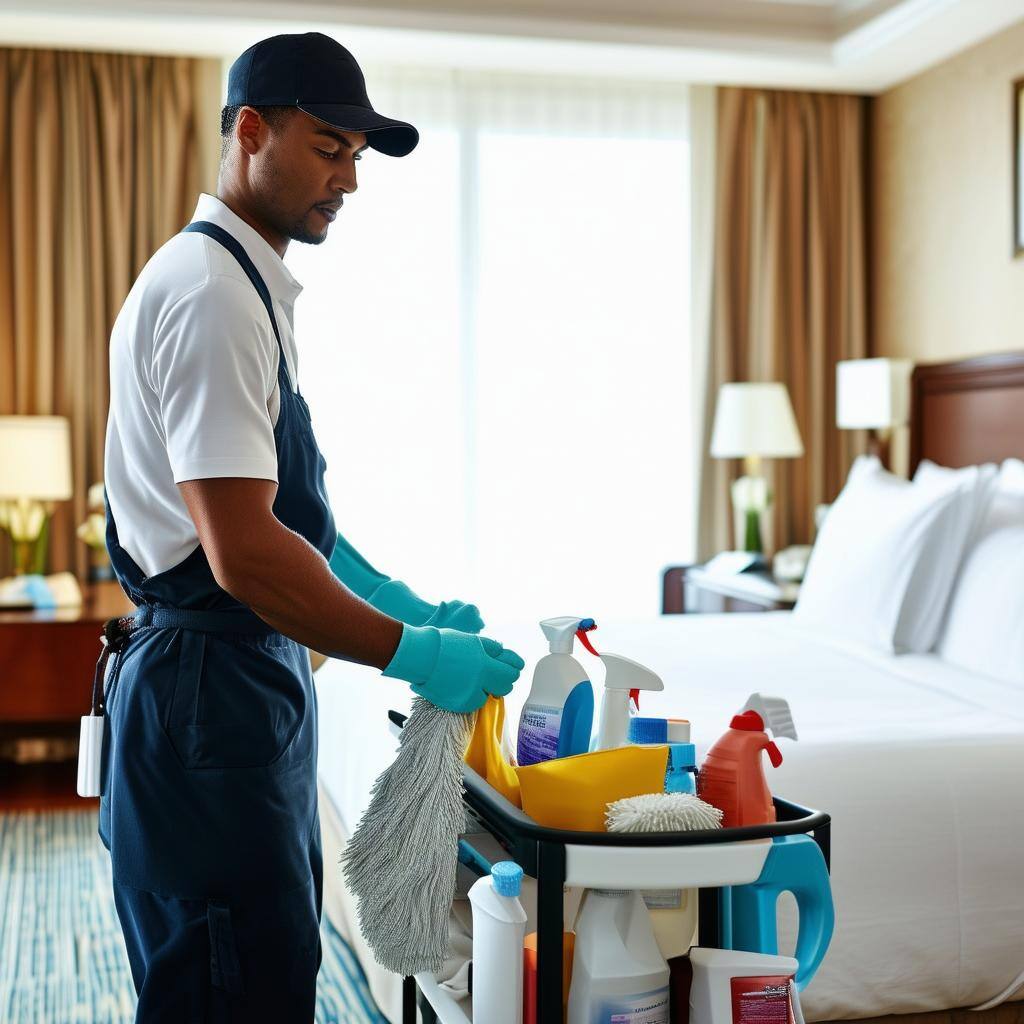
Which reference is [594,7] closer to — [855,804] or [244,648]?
[855,804]

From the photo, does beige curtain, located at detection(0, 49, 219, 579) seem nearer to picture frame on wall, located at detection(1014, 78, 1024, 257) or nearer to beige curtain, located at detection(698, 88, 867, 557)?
beige curtain, located at detection(698, 88, 867, 557)

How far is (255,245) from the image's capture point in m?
1.55

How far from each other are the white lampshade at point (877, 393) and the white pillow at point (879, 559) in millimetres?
765

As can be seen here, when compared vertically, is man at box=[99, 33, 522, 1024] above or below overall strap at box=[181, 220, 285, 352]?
below

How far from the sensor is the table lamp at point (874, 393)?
14.9ft

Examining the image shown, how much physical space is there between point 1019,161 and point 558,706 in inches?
139

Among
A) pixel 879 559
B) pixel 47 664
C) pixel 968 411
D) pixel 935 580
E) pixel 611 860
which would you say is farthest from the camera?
pixel 968 411

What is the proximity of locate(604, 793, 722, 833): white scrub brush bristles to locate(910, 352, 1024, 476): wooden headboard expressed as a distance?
318cm

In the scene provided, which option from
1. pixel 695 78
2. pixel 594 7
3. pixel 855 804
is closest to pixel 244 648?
pixel 855 804

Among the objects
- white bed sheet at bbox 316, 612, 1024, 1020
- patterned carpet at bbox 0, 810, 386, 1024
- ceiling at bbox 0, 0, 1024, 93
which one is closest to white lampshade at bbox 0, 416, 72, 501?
patterned carpet at bbox 0, 810, 386, 1024

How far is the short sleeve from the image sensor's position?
134cm

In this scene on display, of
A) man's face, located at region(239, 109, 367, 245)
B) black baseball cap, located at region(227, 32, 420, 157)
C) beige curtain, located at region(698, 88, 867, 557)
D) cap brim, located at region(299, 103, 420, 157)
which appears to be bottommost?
man's face, located at region(239, 109, 367, 245)

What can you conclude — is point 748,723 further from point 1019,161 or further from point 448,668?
point 1019,161

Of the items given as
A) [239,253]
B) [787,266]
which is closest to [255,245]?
[239,253]
